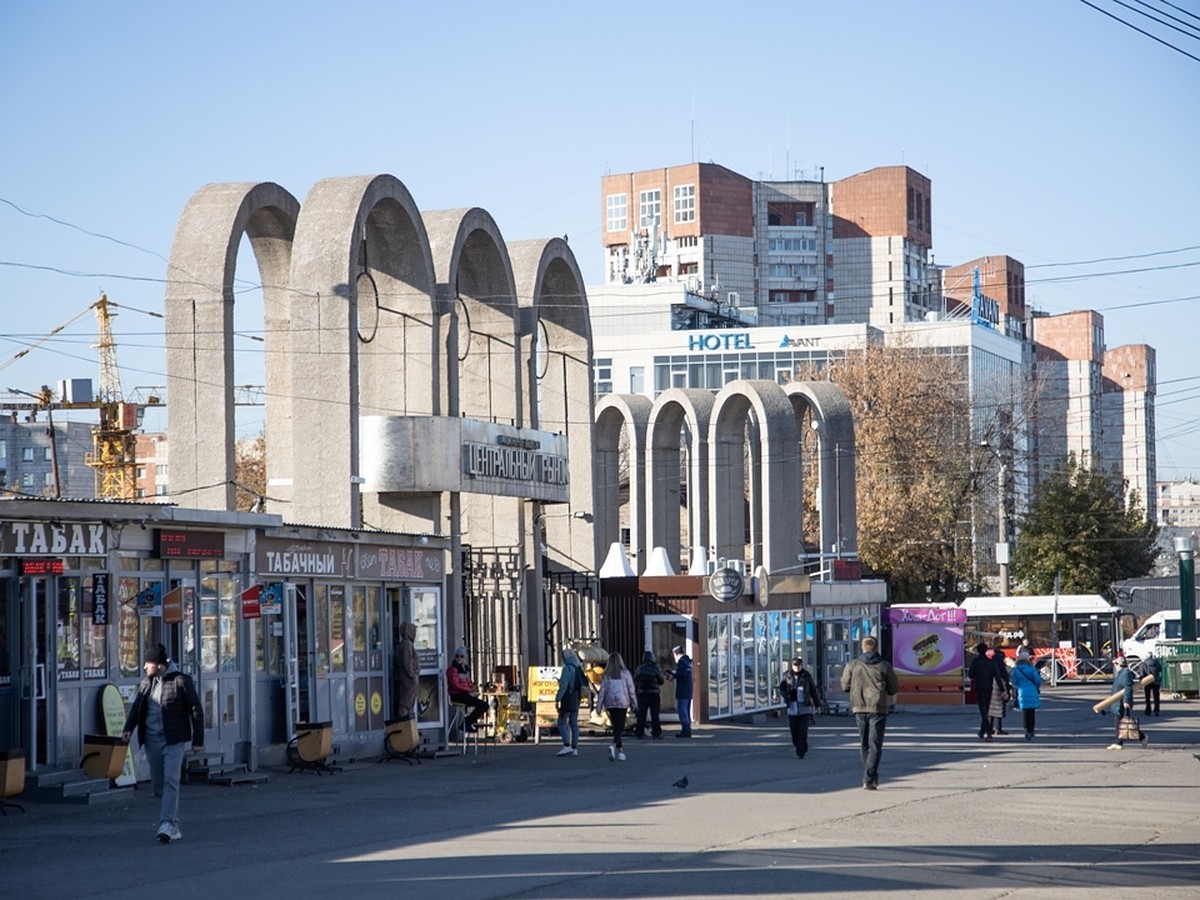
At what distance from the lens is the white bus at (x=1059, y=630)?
56.3 meters

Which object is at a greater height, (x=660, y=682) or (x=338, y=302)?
(x=338, y=302)

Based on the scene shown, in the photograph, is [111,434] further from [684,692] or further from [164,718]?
[164,718]

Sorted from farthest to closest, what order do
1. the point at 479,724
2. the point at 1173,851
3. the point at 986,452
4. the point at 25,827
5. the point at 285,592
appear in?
the point at 986,452 < the point at 479,724 < the point at 285,592 < the point at 25,827 < the point at 1173,851

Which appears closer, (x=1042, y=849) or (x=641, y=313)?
(x=1042, y=849)

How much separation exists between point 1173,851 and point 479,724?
1735 cm

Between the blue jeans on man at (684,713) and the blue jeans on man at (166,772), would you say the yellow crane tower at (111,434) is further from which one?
the blue jeans on man at (166,772)

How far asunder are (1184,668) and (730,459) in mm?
13604

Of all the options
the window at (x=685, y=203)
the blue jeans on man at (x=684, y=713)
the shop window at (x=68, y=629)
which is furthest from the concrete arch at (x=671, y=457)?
the window at (x=685, y=203)

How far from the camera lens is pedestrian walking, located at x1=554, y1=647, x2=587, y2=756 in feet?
85.0

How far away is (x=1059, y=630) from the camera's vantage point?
5741 centimetres

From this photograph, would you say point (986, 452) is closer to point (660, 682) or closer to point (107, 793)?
point (660, 682)

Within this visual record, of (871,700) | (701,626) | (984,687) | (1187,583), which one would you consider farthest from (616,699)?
(1187,583)

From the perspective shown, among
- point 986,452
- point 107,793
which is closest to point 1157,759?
point 107,793

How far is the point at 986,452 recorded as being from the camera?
225ft
